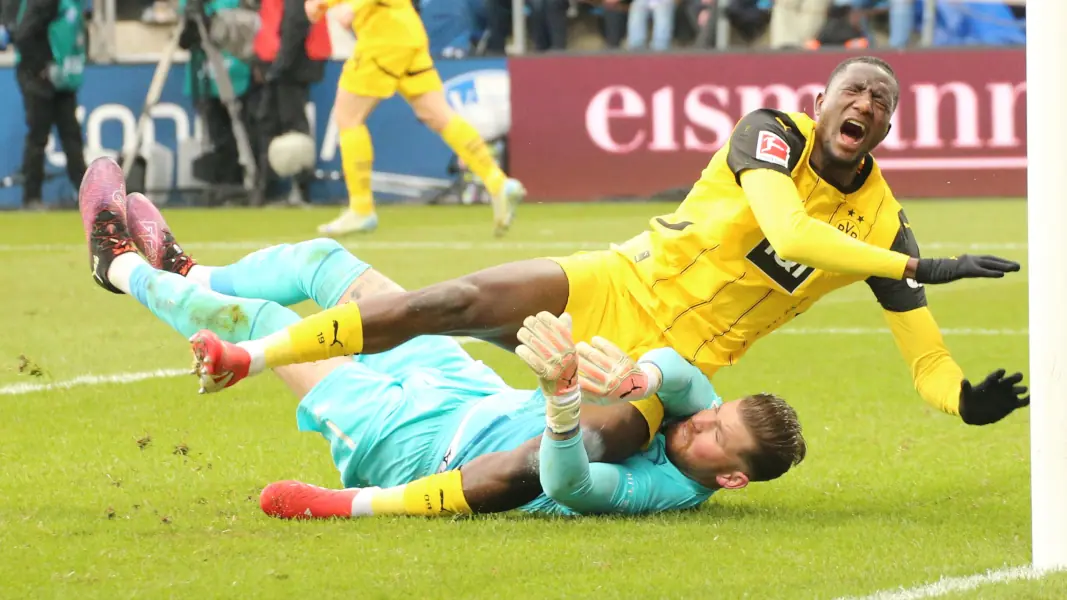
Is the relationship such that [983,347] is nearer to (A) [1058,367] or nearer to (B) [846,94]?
(B) [846,94]

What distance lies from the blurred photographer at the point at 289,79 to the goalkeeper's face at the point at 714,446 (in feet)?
40.1

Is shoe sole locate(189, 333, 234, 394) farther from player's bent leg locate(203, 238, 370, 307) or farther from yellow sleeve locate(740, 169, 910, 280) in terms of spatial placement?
yellow sleeve locate(740, 169, 910, 280)

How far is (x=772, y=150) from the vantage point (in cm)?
539

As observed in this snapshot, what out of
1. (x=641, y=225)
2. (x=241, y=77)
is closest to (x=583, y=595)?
(x=641, y=225)

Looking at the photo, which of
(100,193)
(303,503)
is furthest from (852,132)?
(100,193)

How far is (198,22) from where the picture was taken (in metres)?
17.1

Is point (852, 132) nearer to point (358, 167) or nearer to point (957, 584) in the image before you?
point (957, 584)

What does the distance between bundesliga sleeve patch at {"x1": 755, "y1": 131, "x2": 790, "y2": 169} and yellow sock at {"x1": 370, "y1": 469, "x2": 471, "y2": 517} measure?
133cm

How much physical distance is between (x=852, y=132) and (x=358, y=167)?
874 centimetres

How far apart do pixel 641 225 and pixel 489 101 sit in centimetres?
314

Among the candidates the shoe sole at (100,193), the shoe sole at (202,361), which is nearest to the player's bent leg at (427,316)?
the shoe sole at (202,361)

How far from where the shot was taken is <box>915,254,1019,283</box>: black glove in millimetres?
4738

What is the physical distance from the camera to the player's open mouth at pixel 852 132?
5297mm

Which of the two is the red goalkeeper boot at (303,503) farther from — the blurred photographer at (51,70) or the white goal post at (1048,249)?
the blurred photographer at (51,70)
